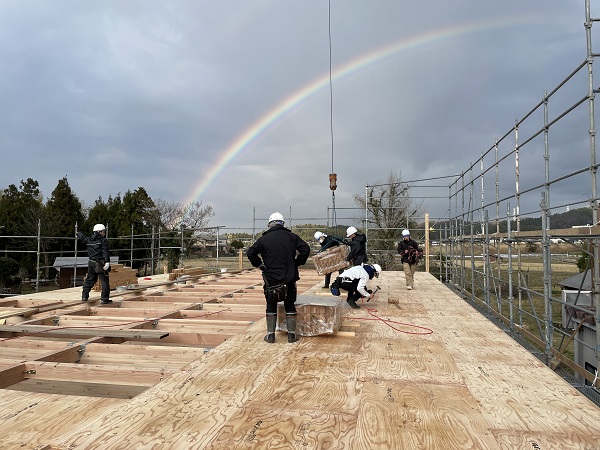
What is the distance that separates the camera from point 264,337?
4.96 meters

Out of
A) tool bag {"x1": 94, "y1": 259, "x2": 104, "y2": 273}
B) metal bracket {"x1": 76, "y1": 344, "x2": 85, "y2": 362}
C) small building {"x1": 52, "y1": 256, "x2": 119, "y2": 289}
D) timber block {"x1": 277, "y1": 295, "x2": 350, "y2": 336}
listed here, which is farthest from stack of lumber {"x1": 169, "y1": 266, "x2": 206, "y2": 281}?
timber block {"x1": 277, "y1": 295, "x2": 350, "y2": 336}

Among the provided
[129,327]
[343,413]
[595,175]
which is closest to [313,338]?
[343,413]

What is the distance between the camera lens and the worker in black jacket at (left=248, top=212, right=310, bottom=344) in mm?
4645

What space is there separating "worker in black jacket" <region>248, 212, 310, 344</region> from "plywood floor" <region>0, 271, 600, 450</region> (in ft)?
0.99

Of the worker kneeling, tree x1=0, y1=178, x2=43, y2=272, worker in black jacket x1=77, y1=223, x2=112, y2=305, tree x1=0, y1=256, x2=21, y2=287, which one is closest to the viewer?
the worker kneeling

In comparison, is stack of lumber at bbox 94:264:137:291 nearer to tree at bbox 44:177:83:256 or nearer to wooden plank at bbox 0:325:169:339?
wooden plank at bbox 0:325:169:339

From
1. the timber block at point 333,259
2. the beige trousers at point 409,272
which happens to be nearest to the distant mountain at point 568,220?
the beige trousers at point 409,272

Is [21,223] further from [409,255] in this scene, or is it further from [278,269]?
[278,269]

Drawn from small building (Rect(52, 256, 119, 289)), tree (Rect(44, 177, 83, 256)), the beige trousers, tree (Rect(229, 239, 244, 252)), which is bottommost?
small building (Rect(52, 256, 119, 289))

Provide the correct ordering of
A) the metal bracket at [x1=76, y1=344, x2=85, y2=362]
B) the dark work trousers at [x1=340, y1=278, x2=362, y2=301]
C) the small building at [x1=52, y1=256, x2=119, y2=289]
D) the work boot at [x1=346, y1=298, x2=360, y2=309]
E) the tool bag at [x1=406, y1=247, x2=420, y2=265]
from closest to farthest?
the metal bracket at [x1=76, y1=344, x2=85, y2=362] → the dark work trousers at [x1=340, y1=278, x2=362, y2=301] → the work boot at [x1=346, y1=298, x2=360, y2=309] → the tool bag at [x1=406, y1=247, x2=420, y2=265] → the small building at [x1=52, y1=256, x2=119, y2=289]

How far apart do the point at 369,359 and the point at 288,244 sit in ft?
5.20

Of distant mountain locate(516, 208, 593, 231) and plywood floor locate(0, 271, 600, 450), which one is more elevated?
distant mountain locate(516, 208, 593, 231)

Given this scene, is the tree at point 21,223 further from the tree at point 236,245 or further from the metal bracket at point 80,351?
the metal bracket at point 80,351

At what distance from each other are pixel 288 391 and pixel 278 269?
1731 mm
